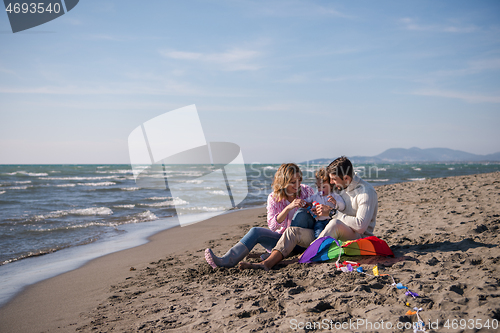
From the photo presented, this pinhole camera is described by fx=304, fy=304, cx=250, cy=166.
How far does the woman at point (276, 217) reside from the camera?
150 inches

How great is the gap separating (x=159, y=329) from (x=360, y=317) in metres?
1.60

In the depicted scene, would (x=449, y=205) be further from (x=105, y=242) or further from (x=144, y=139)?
(x=105, y=242)

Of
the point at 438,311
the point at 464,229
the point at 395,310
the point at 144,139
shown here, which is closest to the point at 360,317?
the point at 395,310

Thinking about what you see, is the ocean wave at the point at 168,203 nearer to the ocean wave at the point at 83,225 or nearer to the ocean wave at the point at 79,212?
the ocean wave at the point at 79,212

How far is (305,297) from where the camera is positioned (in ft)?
8.80

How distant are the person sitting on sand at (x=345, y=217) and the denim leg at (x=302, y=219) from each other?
0.07 metres

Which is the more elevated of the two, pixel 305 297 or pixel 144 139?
pixel 144 139

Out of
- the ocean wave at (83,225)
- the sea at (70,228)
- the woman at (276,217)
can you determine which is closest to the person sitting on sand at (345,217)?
the woman at (276,217)

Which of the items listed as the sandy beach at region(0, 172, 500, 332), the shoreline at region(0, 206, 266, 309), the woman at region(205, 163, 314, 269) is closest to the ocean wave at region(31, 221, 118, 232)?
the shoreline at region(0, 206, 266, 309)

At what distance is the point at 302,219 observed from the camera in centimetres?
380

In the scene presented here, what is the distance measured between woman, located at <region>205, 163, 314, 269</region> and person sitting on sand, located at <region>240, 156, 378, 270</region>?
21 cm

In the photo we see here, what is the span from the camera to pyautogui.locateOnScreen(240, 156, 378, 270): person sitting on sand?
357cm

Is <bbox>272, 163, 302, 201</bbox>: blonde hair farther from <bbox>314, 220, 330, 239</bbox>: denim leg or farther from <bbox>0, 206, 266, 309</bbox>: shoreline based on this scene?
<bbox>0, 206, 266, 309</bbox>: shoreline

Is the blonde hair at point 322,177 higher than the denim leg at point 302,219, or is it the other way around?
the blonde hair at point 322,177
